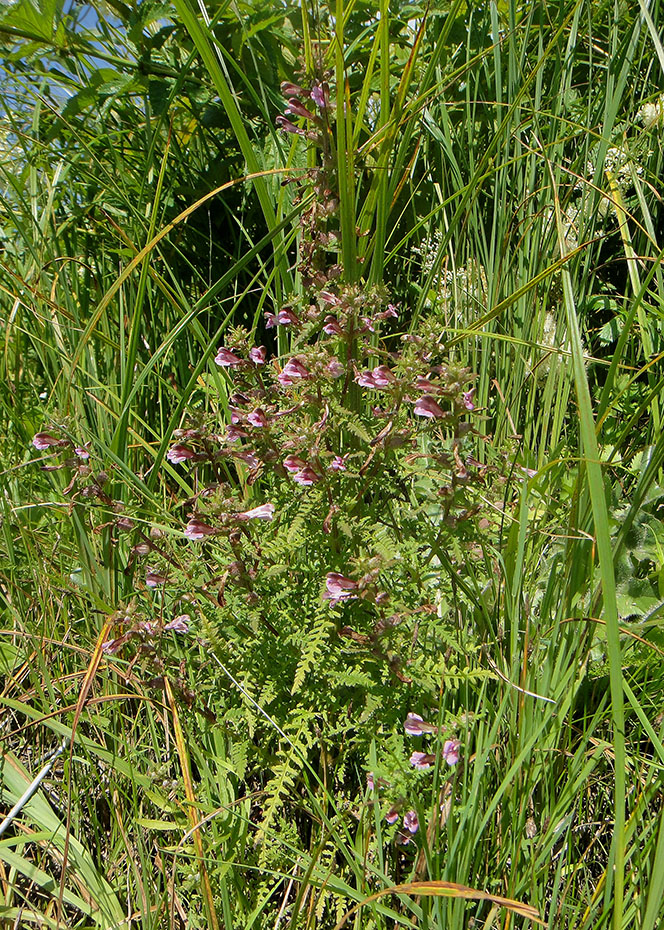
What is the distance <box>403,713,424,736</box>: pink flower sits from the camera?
1.15m

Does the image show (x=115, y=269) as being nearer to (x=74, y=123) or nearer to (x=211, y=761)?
(x=74, y=123)

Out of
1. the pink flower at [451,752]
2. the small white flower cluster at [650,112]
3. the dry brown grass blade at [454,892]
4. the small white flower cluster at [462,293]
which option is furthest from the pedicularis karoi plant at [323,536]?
the small white flower cluster at [650,112]

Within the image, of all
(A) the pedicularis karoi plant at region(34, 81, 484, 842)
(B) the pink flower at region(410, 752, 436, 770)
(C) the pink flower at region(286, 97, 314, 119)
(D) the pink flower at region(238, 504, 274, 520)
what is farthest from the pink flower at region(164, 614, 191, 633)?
(C) the pink flower at region(286, 97, 314, 119)

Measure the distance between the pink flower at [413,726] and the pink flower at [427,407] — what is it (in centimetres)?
47

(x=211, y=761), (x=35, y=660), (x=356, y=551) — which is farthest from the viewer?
(x=35, y=660)

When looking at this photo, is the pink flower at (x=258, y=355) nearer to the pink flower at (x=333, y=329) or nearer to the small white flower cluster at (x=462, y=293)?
the pink flower at (x=333, y=329)

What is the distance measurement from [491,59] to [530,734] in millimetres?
Answer: 1809

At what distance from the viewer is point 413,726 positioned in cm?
116

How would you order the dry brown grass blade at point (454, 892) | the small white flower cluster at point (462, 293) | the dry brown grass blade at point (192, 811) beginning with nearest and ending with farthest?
the dry brown grass blade at point (454, 892) < the dry brown grass blade at point (192, 811) < the small white flower cluster at point (462, 293)

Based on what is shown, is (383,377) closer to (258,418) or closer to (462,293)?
(258,418)

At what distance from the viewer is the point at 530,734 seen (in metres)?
1.17

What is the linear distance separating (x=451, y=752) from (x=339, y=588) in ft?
0.99

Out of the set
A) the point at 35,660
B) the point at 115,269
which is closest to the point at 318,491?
the point at 35,660

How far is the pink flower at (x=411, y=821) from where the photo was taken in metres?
1.12
